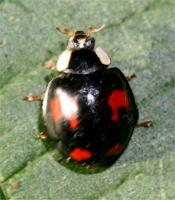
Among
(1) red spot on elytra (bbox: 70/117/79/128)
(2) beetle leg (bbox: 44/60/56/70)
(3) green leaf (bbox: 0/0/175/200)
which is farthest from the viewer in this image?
(2) beetle leg (bbox: 44/60/56/70)

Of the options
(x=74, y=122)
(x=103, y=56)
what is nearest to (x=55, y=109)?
(x=74, y=122)

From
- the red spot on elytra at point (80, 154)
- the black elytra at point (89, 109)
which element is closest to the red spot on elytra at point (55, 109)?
the black elytra at point (89, 109)

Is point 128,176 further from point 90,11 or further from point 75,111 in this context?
point 90,11

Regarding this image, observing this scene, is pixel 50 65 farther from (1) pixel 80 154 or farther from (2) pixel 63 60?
(1) pixel 80 154

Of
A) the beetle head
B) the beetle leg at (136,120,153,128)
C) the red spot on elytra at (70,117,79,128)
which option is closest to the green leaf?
the beetle leg at (136,120,153,128)

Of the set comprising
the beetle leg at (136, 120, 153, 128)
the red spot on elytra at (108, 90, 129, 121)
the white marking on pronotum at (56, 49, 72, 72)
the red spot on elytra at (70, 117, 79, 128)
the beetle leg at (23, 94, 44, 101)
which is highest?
the white marking on pronotum at (56, 49, 72, 72)

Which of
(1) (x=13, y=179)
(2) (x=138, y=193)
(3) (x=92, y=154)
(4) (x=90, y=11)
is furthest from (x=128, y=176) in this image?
(4) (x=90, y=11)

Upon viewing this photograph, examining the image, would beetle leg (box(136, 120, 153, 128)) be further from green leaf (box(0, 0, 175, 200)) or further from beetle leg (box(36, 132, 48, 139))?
beetle leg (box(36, 132, 48, 139))

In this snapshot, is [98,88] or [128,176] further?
[128,176]
